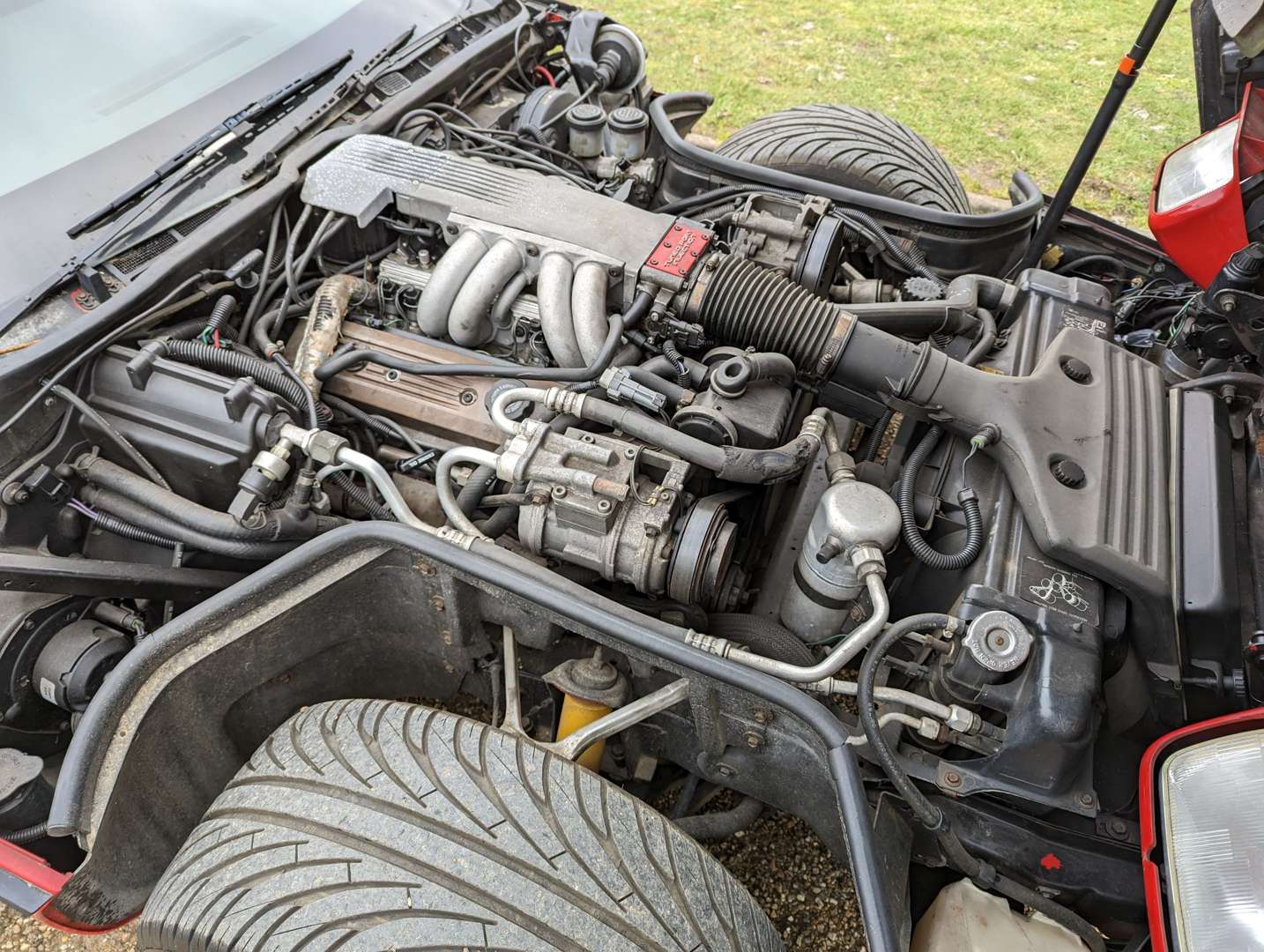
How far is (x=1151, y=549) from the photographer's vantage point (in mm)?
1507

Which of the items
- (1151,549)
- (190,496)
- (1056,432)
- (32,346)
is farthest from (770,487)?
(32,346)

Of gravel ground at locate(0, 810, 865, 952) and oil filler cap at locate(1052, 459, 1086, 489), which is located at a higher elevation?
oil filler cap at locate(1052, 459, 1086, 489)

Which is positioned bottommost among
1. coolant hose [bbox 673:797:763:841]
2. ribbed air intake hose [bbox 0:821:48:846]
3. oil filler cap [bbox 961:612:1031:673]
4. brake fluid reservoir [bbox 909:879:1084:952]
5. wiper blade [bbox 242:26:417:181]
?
coolant hose [bbox 673:797:763:841]

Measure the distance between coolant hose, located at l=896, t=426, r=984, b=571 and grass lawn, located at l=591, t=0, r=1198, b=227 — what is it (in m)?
3.24

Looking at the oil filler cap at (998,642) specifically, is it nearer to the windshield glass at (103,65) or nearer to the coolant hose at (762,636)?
the coolant hose at (762,636)

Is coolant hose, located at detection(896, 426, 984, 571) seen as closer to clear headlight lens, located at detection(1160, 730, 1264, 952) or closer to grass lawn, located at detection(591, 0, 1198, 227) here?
clear headlight lens, located at detection(1160, 730, 1264, 952)

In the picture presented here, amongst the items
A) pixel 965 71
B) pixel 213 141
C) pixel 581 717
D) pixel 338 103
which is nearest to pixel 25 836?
pixel 581 717

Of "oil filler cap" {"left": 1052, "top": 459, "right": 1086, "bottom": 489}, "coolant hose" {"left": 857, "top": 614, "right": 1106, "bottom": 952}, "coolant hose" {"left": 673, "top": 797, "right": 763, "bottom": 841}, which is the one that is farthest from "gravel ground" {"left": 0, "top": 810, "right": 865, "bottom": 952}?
"oil filler cap" {"left": 1052, "top": 459, "right": 1086, "bottom": 489}

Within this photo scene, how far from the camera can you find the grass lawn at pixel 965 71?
4598mm

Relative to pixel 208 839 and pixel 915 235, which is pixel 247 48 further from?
pixel 208 839

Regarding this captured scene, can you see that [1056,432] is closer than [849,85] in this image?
Yes

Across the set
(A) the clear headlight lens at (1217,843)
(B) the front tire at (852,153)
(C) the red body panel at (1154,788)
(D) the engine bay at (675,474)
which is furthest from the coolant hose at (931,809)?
(B) the front tire at (852,153)

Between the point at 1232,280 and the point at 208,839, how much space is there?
7.19 feet

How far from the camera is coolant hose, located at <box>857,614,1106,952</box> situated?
1.36m
